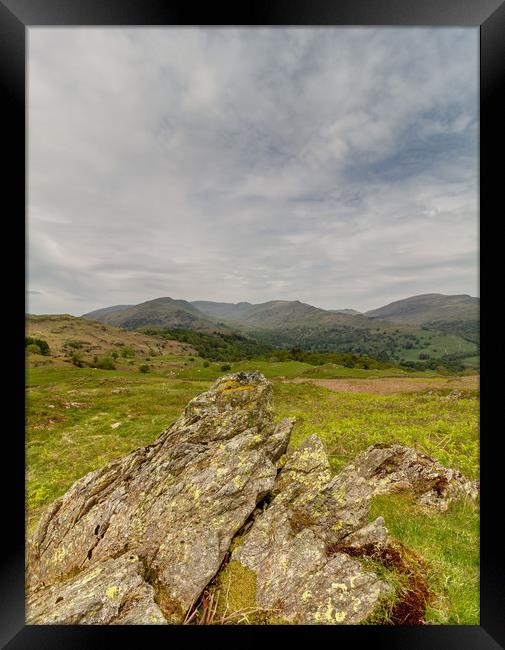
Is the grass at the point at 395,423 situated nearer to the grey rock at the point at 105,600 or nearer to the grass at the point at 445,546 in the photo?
the grass at the point at 445,546

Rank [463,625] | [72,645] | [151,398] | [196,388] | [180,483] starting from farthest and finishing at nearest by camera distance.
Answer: [196,388] < [151,398] < [180,483] < [463,625] < [72,645]

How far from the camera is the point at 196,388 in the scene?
79.5 ft

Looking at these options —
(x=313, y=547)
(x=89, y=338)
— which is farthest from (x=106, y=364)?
(x=313, y=547)

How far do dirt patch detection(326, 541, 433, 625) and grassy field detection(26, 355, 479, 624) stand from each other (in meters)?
0.14

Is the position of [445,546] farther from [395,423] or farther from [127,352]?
[127,352]

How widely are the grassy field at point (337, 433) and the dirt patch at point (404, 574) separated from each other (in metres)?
0.14

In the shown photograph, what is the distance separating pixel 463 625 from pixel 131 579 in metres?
3.84

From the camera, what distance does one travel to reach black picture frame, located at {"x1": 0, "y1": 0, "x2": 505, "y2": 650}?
106 inches

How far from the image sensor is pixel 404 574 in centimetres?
305
